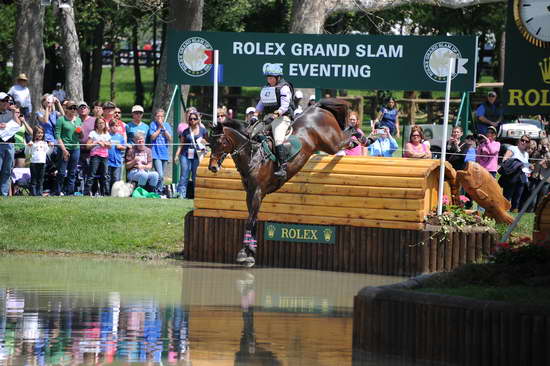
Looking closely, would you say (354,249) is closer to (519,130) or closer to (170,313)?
(170,313)

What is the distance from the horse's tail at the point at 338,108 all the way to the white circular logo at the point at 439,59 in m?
2.72

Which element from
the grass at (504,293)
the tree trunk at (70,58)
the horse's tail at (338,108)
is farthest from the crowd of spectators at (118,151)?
the grass at (504,293)

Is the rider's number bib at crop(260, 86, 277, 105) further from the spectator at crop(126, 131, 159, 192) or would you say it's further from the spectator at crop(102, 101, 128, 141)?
the spectator at crop(102, 101, 128, 141)

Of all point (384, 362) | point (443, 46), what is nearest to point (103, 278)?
point (384, 362)

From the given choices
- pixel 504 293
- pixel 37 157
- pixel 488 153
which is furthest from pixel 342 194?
pixel 504 293

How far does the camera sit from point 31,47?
33.0 meters

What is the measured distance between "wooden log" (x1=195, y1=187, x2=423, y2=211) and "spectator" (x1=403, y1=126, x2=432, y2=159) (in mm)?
3428

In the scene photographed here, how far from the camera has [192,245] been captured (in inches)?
781

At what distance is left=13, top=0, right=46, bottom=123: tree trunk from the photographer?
3278 centimetres

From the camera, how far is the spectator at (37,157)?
894 inches

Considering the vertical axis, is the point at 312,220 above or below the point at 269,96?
below

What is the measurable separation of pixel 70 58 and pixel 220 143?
1908 cm

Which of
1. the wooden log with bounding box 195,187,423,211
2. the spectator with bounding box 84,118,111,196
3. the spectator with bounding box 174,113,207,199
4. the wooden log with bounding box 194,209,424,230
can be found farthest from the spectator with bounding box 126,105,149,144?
the wooden log with bounding box 194,209,424,230

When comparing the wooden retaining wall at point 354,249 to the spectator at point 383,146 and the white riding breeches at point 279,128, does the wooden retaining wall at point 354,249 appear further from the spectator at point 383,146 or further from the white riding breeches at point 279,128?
the spectator at point 383,146
